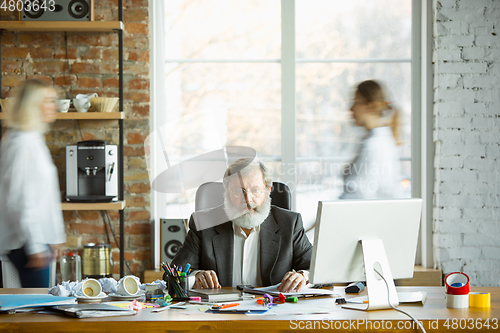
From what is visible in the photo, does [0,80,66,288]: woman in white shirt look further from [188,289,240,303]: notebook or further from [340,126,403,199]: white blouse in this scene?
[340,126,403,199]: white blouse

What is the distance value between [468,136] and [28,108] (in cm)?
245

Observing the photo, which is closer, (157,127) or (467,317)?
(467,317)

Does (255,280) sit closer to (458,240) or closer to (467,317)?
(467,317)

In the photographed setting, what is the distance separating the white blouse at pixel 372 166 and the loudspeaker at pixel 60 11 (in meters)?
1.77

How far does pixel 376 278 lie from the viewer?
4.76 ft

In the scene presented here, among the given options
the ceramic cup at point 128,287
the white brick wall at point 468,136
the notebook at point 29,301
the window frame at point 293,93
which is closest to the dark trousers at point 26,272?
the notebook at point 29,301

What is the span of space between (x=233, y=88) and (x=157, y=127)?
55 cm

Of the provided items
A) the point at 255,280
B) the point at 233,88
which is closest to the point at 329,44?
the point at 233,88

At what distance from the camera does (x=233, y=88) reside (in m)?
3.24

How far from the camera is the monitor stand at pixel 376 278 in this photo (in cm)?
142

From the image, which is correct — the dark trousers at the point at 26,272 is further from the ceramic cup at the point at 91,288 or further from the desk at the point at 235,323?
the desk at the point at 235,323

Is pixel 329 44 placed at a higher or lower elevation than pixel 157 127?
higher

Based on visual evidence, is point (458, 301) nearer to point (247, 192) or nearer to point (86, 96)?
point (247, 192)

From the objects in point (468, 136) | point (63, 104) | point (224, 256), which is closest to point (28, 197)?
point (224, 256)
